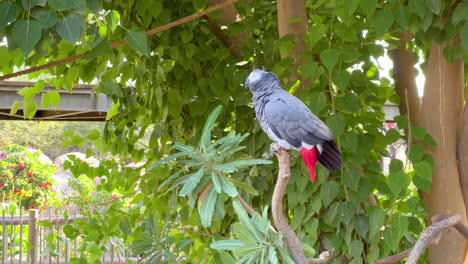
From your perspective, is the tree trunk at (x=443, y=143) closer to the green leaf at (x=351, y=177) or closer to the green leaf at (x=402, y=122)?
the green leaf at (x=402, y=122)

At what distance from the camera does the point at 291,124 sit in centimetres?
101

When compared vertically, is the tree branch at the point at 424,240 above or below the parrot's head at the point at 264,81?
below

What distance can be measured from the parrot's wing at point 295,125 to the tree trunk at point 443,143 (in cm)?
64

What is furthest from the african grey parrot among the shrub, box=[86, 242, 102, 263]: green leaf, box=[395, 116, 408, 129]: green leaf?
the shrub

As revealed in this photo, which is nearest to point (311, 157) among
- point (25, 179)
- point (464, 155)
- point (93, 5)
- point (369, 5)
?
point (369, 5)

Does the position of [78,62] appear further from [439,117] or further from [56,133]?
[56,133]

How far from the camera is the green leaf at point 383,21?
1242mm

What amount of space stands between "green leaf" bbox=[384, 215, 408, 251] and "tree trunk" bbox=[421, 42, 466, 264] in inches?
7.3

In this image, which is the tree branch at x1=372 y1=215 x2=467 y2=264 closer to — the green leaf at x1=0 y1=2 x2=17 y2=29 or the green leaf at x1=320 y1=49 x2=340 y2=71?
the green leaf at x1=320 y1=49 x2=340 y2=71

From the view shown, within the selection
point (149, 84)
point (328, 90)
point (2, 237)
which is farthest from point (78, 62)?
point (2, 237)

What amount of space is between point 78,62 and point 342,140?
817mm

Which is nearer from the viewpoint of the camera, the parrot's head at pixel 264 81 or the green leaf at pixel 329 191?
the parrot's head at pixel 264 81

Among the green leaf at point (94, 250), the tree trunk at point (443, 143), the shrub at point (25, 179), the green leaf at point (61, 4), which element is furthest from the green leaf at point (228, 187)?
the shrub at point (25, 179)

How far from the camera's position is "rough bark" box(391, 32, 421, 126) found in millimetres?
1676
